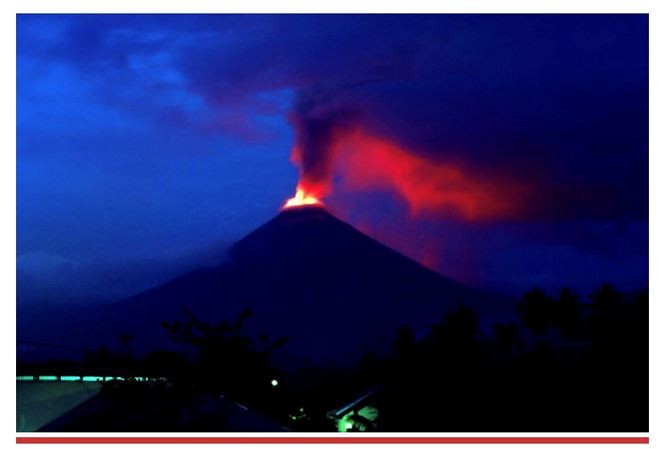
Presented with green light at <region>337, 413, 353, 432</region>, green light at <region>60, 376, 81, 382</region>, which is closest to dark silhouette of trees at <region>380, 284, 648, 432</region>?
green light at <region>337, 413, 353, 432</region>

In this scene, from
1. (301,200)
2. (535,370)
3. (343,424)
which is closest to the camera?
(535,370)

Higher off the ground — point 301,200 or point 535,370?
point 301,200

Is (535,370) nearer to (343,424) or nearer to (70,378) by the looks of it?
(343,424)

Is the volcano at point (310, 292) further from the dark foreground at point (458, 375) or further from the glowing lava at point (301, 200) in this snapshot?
the dark foreground at point (458, 375)

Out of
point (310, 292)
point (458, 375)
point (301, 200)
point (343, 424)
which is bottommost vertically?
point (343, 424)
